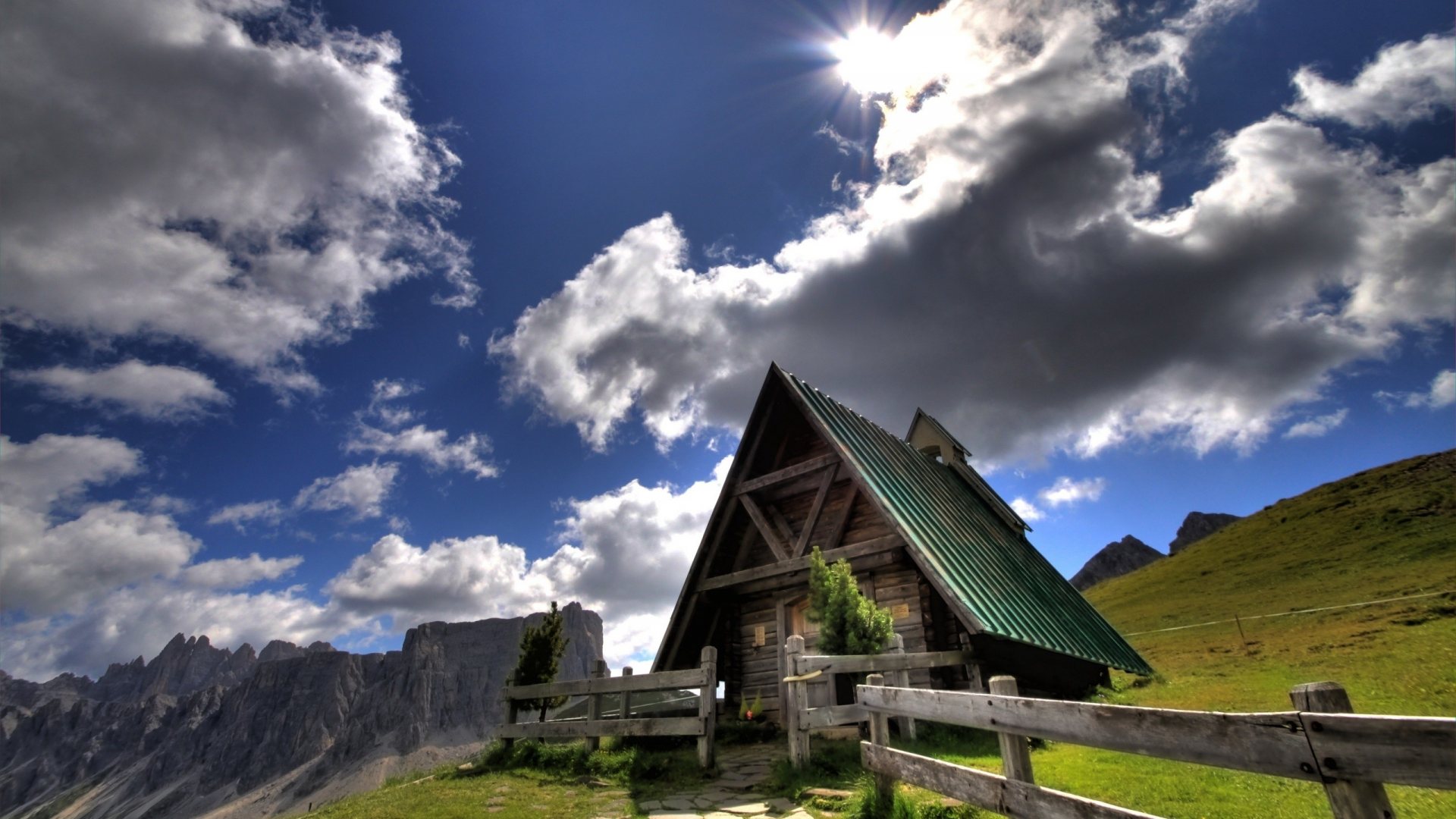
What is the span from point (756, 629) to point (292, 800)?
192m

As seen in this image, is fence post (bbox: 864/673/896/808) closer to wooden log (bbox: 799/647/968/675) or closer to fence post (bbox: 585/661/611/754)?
wooden log (bbox: 799/647/968/675)

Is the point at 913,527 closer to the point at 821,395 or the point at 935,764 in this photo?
the point at 821,395

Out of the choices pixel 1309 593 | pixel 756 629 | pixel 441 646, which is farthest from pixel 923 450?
pixel 441 646

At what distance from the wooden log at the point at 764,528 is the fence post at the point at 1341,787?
11486 mm

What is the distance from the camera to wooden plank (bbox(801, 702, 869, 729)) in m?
8.16

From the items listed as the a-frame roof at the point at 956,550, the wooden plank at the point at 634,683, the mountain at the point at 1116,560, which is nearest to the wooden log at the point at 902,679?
the a-frame roof at the point at 956,550

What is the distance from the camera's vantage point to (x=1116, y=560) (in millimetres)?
123938

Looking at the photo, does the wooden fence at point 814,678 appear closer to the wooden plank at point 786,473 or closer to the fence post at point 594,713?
the fence post at point 594,713

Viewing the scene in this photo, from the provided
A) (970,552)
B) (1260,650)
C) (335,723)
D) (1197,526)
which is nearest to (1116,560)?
(1197,526)

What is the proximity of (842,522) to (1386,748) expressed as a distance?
11.7 metres

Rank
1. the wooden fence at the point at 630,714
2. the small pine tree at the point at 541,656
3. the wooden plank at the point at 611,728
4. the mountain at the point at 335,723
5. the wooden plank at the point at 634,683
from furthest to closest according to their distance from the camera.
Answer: the mountain at the point at 335,723, the small pine tree at the point at 541,656, the wooden plank at the point at 634,683, the wooden plank at the point at 611,728, the wooden fence at the point at 630,714

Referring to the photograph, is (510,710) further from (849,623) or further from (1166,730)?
(1166,730)

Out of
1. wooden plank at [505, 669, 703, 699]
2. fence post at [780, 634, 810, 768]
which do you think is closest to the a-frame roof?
fence post at [780, 634, 810, 768]

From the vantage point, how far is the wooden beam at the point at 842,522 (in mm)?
14406
